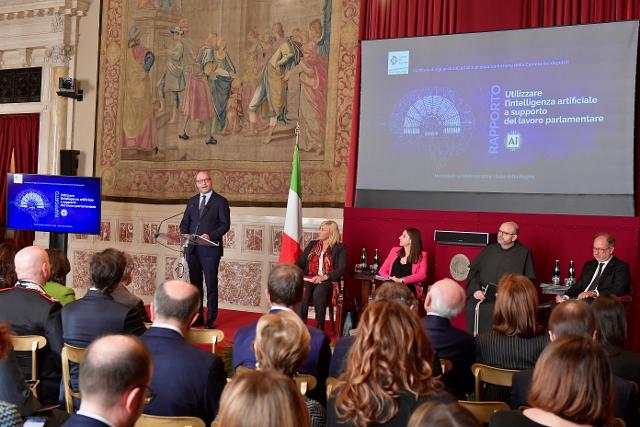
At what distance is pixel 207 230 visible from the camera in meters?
8.49

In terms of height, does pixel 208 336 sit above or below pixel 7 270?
below

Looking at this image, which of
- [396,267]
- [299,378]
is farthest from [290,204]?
[299,378]

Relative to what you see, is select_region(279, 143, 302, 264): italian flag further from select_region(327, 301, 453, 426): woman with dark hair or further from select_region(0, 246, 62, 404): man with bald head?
select_region(327, 301, 453, 426): woman with dark hair

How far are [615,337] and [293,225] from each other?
5322mm

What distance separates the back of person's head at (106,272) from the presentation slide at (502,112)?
14.7 feet

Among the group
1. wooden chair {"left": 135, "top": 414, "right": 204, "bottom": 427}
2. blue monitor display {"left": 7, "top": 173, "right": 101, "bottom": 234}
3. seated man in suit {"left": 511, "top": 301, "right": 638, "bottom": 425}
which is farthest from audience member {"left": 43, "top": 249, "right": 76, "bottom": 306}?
blue monitor display {"left": 7, "top": 173, "right": 101, "bottom": 234}

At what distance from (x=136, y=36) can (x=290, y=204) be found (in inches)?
155

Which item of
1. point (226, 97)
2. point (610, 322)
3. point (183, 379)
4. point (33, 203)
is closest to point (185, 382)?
point (183, 379)

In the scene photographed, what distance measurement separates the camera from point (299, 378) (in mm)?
3289

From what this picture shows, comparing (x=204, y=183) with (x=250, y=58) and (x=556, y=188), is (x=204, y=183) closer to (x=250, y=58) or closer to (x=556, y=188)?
(x=250, y=58)

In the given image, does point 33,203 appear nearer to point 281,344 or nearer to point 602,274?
point 602,274

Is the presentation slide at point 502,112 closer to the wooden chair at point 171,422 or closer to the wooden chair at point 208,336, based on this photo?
→ the wooden chair at point 208,336

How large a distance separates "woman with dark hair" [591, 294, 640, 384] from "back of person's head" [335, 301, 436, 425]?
1.27 m

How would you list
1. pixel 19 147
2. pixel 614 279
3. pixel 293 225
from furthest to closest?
1. pixel 19 147
2. pixel 293 225
3. pixel 614 279
